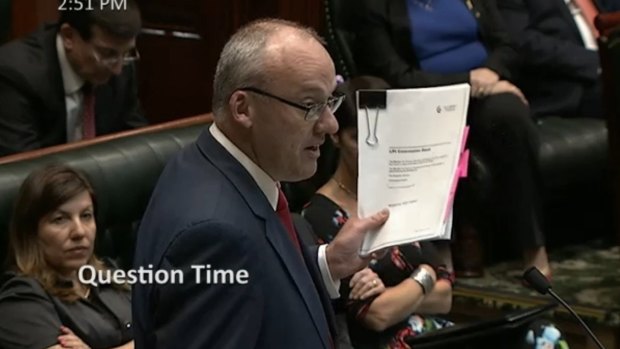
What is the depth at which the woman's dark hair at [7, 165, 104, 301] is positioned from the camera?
1.80 m

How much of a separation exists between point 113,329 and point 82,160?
1.06ft

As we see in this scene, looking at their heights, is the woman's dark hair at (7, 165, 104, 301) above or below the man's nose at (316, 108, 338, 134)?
below

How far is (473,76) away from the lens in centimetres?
270

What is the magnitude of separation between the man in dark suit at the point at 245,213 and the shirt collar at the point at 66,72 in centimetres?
95

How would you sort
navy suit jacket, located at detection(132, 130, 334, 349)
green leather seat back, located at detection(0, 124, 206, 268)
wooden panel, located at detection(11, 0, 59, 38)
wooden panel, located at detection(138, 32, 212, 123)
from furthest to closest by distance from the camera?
wooden panel, located at detection(138, 32, 212, 123) → wooden panel, located at detection(11, 0, 59, 38) → green leather seat back, located at detection(0, 124, 206, 268) → navy suit jacket, located at detection(132, 130, 334, 349)

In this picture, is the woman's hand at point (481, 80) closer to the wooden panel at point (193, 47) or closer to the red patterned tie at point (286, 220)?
the wooden panel at point (193, 47)

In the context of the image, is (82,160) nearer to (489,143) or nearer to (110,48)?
(110,48)

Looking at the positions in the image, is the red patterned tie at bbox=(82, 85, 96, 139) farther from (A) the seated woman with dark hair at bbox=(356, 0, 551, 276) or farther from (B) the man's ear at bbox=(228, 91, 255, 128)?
(B) the man's ear at bbox=(228, 91, 255, 128)

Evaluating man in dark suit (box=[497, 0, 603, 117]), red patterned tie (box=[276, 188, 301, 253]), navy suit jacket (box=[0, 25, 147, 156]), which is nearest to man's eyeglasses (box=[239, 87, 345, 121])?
red patterned tie (box=[276, 188, 301, 253])

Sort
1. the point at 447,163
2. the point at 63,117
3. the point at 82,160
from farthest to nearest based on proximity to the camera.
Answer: the point at 63,117
the point at 82,160
the point at 447,163

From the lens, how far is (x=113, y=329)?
1.86 m

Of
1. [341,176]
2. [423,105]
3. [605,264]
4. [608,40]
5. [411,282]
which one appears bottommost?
[605,264]

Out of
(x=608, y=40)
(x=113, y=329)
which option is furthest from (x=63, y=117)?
(x=608, y=40)

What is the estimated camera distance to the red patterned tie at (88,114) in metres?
2.22
